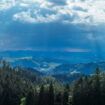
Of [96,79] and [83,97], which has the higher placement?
[96,79]

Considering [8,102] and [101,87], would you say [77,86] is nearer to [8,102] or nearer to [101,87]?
[101,87]

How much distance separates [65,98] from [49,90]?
1126cm

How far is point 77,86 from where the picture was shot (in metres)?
179

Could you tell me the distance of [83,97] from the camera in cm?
16688

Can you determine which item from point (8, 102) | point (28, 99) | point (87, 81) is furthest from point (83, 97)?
point (8, 102)

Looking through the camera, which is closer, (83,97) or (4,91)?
(83,97)

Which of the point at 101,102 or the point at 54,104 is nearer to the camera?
the point at 101,102

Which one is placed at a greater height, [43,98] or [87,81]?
[87,81]

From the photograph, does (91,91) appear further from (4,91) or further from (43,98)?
(4,91)

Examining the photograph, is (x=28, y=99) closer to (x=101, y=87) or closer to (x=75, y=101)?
(x=75, y=101)

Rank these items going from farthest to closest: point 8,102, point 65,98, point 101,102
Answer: point 8,102
point 65,98
point 101,102

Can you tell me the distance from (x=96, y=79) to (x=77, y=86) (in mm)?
14487

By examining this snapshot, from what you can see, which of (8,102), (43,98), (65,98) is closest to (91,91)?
(65,98)

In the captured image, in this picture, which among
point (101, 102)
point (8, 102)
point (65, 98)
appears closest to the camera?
point (101, 102)
